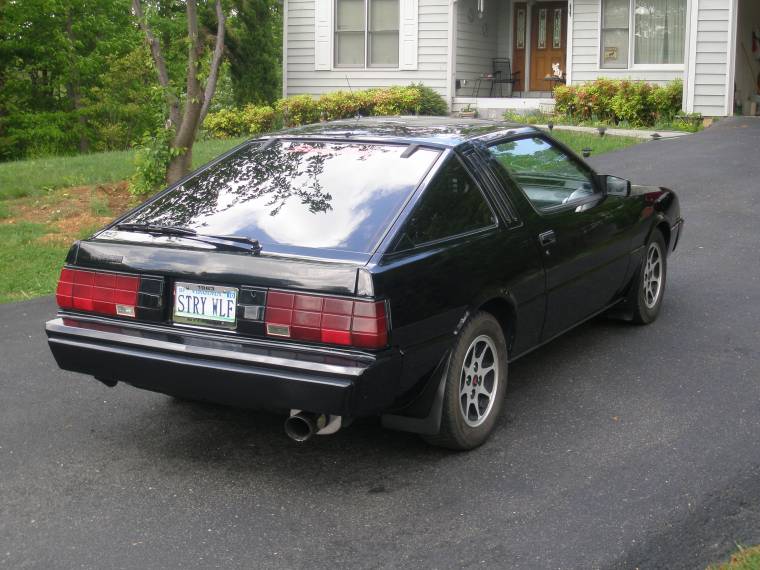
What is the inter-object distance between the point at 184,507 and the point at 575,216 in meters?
2.87

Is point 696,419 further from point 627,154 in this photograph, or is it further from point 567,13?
point 567,13

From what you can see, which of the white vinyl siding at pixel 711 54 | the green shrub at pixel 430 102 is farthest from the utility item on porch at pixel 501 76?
the white vinyl siding at pixel 711 54

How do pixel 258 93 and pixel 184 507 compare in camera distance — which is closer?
pixel 184 507

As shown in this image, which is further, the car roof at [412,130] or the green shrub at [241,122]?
the green shrub at [241,122]

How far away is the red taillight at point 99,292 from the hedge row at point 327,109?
653 inches

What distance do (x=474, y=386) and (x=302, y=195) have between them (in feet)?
4.11

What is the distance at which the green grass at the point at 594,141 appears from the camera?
16.6 meters

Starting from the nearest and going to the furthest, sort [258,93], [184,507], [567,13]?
[184,507] < [567,13] < [258,93]

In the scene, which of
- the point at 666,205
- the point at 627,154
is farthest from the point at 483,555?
the point at 627,154

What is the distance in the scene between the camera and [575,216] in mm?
5910

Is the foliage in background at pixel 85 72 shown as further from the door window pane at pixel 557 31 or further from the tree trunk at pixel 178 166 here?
the tree trunk at pixel 178 166

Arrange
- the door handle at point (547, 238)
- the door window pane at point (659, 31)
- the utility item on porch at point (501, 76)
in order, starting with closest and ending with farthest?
the door handle at point (547, 238), the door window pane at point (659, 31), the utility item on porch at point (501, 76)

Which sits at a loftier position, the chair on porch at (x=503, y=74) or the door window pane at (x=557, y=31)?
the door window pane at (x=557, y=31)

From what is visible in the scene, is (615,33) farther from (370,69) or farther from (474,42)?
(370,69)
